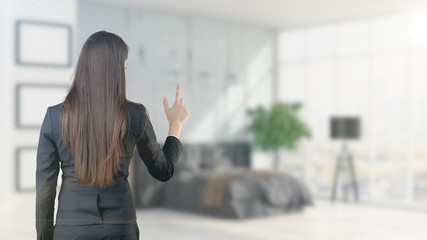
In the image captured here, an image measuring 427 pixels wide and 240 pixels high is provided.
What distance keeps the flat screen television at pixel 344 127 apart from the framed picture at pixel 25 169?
1654 millimetres

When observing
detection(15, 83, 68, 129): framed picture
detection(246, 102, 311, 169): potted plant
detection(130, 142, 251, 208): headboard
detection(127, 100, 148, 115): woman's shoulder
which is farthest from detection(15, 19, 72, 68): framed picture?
detection(127, 100, 148, 115): woman's shoulder

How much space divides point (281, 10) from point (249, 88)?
0.48 metres

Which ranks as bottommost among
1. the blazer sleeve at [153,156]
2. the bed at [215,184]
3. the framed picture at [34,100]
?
the bed at [215,184]

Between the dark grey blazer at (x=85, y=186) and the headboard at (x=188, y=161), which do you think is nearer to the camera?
the dark grey blazer at (x=85, y=186)

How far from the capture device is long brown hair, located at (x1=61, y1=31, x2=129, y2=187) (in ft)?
4.17

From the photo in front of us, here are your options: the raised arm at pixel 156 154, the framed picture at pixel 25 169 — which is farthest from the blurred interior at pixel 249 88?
the raised arm at pixel 156 154

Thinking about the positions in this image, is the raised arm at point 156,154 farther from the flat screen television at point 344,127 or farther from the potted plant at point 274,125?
the flat screen television at point 344,127

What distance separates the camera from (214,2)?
2.59 metres

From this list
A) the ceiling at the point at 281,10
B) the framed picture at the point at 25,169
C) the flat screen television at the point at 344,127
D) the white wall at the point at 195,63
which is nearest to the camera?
the white wall at the point at 195,63

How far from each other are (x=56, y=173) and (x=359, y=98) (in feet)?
7.32

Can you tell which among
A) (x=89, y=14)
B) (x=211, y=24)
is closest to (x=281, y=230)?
(x=211, y=24)

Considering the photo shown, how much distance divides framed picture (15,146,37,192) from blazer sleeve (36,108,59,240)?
1091 mm

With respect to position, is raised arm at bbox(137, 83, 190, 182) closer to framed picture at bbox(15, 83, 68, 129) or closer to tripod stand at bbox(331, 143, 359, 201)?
framed picture at bbox(15, 83, 68, 129)

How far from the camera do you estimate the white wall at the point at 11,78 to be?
7.81 feet
